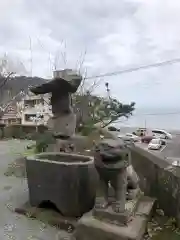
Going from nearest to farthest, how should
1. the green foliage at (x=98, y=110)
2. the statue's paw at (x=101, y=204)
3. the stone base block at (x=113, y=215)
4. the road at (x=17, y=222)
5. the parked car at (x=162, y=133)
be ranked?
the stone base block at (x=113, y=215), the statue's paw at (x=101, y=204), the road at (x=17, y=222), the green foliage at (x=98, y=110), the parked car at (x=162, y=133)

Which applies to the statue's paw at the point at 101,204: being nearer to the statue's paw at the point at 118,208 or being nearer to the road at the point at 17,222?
the statue's paw at the point at 118,208

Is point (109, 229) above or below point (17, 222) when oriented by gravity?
above

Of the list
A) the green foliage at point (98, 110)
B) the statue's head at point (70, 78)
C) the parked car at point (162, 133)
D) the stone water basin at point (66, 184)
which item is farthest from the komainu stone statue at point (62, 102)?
the parked car at point (162, 133)

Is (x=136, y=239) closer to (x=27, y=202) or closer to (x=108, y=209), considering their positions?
(x=108, y=209)

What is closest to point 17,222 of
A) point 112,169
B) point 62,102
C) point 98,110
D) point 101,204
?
point 101,204

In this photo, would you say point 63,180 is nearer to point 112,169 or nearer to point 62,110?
point 112,169

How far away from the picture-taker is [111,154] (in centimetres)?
252

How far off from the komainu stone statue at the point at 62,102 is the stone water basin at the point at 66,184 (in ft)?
3.34

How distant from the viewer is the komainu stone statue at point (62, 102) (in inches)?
175

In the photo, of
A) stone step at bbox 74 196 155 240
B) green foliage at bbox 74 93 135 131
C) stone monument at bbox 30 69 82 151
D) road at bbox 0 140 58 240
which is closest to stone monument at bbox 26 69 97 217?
stone monument at bbox 30 69 82 151

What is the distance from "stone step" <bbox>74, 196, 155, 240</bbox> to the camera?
2509mm

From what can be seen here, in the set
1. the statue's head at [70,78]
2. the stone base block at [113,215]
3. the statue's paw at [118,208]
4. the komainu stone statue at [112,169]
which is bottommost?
the stone base block at [113,215]

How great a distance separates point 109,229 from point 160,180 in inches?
49.5

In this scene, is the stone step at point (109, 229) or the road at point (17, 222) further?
the road at point (17, 222)
